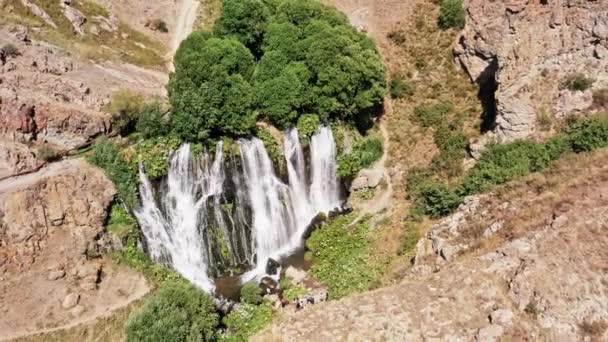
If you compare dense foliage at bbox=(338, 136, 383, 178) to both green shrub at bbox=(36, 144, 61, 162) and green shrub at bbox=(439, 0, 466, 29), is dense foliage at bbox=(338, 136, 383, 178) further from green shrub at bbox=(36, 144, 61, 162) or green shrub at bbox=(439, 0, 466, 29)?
green shrub at bbox=(36, 144, 61, 162)

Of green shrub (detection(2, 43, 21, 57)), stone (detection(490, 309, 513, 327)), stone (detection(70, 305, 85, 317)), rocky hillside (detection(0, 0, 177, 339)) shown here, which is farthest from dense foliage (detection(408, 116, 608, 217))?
green shrub (detection(2, 43, 21, 57))

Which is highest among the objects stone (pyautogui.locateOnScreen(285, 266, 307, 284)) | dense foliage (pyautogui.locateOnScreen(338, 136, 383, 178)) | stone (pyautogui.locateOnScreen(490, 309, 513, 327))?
dense foliage (pyautogui.locateOnScreen(338, 136, 383, 178))

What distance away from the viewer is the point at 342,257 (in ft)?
109

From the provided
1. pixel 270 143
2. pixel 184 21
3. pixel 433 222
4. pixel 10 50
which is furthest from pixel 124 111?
pixel 433 222

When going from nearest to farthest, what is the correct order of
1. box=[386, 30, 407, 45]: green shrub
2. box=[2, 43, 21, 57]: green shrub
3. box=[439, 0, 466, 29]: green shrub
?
box=[2, 43, 21, 57]: green shrub
box=[439, 0, 466, 29]: green shrub
box=[386, 30, 407, 45]: green shrub

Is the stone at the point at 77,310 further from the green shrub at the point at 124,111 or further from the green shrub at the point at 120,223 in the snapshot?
the green shrub at the point at 124,111

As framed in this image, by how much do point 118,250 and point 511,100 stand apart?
81.6ft

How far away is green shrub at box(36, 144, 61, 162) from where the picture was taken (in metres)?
30.8

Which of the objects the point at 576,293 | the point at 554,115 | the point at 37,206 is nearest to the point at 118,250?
the point at 37,206

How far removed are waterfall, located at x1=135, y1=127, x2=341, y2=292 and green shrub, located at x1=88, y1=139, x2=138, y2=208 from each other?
25.6 inches

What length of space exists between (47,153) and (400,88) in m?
23.9

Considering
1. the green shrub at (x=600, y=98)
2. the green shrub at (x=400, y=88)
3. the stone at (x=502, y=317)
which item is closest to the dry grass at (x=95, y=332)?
the stone at (x=502, y=317)

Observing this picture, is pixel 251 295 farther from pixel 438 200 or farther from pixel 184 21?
pixel 184 21

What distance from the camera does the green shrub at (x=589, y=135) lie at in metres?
29.9
